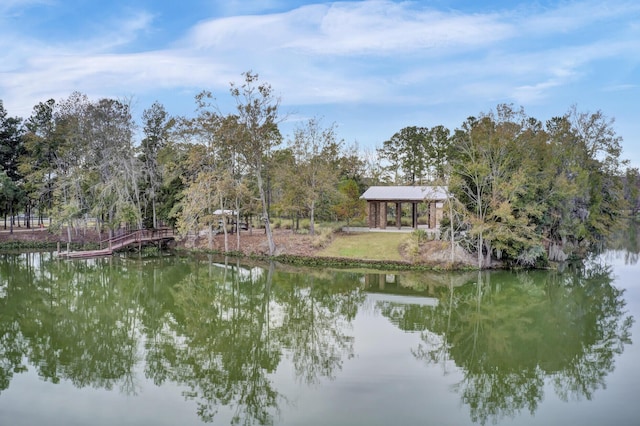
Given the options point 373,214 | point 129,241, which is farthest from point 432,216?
point 129,241

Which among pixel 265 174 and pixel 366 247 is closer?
pixel 366 247

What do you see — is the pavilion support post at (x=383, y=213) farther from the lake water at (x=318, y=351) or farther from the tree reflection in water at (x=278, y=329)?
the lake water at (x=318, y=351)

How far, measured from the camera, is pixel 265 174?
35.7 m

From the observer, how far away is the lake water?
32.1 feet

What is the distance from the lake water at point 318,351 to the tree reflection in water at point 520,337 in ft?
0.21

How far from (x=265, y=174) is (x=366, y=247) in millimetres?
10340

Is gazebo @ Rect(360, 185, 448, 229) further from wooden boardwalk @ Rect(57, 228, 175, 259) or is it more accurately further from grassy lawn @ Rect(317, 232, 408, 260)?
wooden boardwalk @ Rect(57, 228, 175, 259)

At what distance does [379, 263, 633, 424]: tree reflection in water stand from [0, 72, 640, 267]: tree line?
16.3 ft

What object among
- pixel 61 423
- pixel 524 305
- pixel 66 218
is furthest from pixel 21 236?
pixel 524 305

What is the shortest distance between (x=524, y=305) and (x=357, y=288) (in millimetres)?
7177

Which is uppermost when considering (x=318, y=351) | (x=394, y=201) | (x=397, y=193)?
(x=397, y=193)

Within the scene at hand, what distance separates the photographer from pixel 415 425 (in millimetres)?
9047

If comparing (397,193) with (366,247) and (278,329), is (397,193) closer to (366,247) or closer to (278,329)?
(366,247)

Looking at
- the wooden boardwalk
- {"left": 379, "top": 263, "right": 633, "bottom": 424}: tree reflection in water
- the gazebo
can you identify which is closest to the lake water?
{"left": 379, "top": 263, "right": 633, "bottom": 424}: tree reflection in water
